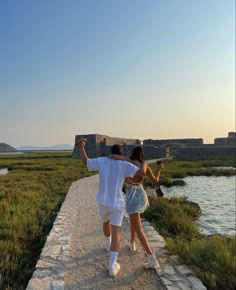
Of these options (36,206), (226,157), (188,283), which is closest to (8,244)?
(188,283)

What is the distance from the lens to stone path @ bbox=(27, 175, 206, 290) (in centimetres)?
464

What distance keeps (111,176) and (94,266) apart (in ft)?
5.03

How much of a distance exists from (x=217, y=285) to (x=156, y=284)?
800 millimetres

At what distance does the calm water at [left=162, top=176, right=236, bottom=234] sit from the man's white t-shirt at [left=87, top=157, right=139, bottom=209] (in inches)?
217

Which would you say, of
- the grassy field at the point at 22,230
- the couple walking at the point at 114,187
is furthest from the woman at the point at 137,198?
the grassy field at the point at 22,230

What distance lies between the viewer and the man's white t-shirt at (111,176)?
476 cm

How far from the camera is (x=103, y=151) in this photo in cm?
4188

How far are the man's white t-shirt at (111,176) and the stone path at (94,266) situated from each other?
102 cm

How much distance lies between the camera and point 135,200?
529cm

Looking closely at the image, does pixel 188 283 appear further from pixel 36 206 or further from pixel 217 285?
pixel 36 206

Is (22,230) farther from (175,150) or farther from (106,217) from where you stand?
(175,150)

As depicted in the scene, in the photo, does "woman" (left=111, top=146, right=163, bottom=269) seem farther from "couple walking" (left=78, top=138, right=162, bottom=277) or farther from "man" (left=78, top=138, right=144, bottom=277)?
"man" (left=78, top=138, right=144, bottom=277)

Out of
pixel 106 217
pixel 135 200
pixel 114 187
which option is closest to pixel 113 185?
pixel 114 187

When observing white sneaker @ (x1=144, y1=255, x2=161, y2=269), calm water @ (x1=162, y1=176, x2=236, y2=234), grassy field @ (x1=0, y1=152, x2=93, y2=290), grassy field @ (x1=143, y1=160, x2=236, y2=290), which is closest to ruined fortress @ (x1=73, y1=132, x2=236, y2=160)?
calm water @ (x1=162, y1=176, x2=236, y2=234)
